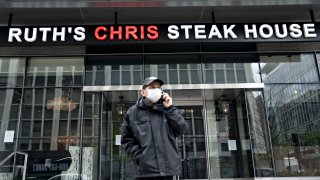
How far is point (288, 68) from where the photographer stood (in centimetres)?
1000

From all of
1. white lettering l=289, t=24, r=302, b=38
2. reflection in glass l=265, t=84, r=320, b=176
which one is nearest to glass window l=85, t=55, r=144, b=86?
reflection in glass l=265, t=84, r=320, b=176

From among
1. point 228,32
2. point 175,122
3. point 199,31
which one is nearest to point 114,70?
point 199,31

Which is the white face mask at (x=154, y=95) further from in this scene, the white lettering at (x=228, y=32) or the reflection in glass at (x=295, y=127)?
the reflection in glass at (x=295, y=127)

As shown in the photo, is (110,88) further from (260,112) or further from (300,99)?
(300,99)

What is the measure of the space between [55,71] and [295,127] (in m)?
7.34

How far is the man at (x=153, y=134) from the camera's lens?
2.81m

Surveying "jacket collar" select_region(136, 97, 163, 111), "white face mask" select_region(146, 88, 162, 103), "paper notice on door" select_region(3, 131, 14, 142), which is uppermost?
"paper notice on door" select_region(3, 131, 14, 142)

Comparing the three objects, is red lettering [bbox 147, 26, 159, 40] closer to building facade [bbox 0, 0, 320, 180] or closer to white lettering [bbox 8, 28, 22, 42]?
building facade [bbox 0, 0, 320, 180]

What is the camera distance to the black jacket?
2812 millimetres

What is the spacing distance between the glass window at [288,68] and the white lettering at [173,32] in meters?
2.99

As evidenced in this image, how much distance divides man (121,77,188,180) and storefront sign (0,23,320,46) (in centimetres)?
583

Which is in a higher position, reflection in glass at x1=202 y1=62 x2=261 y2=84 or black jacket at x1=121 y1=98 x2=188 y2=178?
reflection in glass at x1=202 y1=62 x2=261 y2=84

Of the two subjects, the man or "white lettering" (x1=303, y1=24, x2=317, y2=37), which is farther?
"white lettering" (x1=303, y1=24, x2=317, y2=37)

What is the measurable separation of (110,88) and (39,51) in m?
2.47
